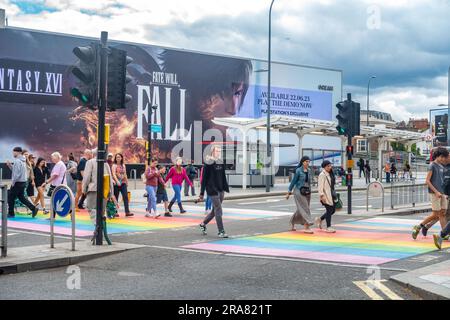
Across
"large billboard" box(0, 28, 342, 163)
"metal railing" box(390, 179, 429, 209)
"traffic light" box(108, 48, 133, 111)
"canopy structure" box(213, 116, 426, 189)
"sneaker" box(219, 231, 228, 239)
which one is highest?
"large billboard" box(0, 28, 342, 163)

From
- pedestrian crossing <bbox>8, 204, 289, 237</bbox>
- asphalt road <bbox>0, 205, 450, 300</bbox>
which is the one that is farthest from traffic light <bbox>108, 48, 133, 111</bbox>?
pedestrian crossing <bbox>8, 204, 289, 237</bbox>

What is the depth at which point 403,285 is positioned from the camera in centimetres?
718

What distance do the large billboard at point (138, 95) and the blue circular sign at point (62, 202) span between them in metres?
33.3

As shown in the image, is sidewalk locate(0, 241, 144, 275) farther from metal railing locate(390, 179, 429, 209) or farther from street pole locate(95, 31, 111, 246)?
metal railing locate(390, 179, 429, 209)

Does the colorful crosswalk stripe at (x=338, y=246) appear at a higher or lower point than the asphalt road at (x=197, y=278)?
higher

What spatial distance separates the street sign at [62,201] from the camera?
988cm

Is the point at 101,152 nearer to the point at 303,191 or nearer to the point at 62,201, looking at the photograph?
the point at 62,201

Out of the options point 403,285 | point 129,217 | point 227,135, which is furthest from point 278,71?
point 403,285

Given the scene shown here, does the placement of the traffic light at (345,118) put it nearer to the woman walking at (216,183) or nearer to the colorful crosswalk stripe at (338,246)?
the colorful crosswalk stripe at (338,246)

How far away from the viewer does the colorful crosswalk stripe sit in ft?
31.9

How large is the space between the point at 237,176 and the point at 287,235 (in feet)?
66.3

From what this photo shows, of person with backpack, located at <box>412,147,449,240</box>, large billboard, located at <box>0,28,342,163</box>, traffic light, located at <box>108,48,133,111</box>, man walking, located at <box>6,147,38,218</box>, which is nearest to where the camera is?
traffic light, located at <box>108,48,133,111</box>

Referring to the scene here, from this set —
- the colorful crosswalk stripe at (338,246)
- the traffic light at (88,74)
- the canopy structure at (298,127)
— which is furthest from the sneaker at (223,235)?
the canopy structure at (298,127)

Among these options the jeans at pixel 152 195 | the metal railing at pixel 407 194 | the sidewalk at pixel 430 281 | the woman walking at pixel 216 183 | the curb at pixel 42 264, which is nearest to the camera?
the sidewalk at pixel 430 281
